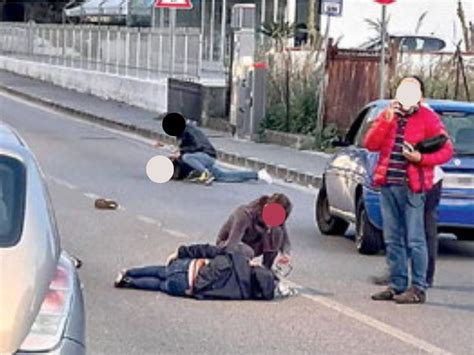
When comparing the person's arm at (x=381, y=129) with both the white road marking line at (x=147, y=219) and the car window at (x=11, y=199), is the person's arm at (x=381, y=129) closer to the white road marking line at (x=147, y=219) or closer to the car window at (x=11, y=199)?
the white road marking line at (x=147, y=219)

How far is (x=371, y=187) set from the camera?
13273mm

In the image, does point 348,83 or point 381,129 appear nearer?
point 381,129

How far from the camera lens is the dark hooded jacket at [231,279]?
422 inches

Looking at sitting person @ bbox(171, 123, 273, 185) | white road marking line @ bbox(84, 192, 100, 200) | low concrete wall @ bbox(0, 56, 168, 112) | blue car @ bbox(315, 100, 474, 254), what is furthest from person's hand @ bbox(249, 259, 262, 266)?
low concrete wall @ bbox(0, 56, 168, 112)

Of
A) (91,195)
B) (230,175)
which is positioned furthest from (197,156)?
(91,195)

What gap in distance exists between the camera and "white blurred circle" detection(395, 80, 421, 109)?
11.0 meters

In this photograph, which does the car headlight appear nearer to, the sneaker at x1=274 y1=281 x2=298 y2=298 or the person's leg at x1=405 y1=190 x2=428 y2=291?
the person's leg at x1=405 y1=190 x2=428 y2=291

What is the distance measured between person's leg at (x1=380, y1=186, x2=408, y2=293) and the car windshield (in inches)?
Result: 109

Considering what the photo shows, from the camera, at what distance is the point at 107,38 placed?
45.2 m

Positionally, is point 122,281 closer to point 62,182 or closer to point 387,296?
point 387,296

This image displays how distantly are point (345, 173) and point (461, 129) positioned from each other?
1306mm

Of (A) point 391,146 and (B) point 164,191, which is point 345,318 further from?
(B) point 164,191

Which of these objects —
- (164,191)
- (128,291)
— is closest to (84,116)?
(164,191)

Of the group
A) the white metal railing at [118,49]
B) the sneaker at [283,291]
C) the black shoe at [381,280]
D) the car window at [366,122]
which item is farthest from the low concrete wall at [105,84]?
the sneaker at [283,291]
